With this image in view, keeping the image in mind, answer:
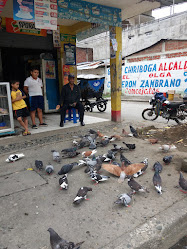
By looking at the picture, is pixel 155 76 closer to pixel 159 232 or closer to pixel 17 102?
pixel 17 102

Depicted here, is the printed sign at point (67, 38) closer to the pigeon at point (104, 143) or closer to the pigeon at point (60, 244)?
the pigeon at point (104, 143)

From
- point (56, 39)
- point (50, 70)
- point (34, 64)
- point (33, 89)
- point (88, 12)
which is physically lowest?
point (33, 89)

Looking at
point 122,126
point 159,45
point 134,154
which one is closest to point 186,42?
point 159,45

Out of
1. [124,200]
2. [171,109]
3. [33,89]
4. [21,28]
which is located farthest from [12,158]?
[171,109]

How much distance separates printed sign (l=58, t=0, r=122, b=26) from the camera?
5395 mm

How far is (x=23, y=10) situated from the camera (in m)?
4.70

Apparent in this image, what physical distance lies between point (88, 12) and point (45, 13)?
1452mm

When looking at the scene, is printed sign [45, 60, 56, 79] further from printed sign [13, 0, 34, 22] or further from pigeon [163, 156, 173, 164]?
pigeon [163, 156, 173, 164]

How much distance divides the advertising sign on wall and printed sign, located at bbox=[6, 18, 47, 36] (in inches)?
328

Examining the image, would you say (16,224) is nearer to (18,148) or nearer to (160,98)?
(18,148)

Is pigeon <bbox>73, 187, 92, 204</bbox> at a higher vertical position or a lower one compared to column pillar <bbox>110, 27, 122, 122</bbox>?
lower

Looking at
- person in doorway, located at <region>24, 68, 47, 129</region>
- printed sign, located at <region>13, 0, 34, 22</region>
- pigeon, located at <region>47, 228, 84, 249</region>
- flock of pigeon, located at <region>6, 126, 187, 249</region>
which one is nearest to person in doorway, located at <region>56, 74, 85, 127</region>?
person in doorway, located at <region>24, 68, 47, 129</region>

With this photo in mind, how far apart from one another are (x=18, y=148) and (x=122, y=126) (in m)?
3.52

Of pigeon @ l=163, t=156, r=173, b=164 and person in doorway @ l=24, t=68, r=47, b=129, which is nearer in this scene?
pigeon @ l=163, t=156, r=173, b=164
